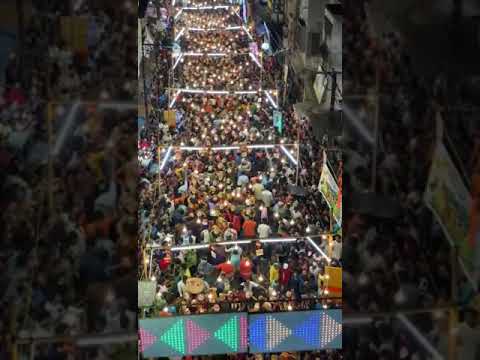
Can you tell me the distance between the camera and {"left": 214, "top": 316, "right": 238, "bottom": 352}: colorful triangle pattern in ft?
19.6

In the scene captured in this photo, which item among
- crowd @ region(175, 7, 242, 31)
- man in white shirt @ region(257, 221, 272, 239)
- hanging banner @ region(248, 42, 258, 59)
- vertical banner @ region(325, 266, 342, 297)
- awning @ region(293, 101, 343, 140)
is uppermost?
crowd @ region(175, 7, 242, 31)

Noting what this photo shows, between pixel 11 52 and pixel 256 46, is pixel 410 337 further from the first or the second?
pixel 256 46

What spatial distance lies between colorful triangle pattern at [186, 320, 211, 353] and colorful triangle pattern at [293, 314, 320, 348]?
920 millimetres

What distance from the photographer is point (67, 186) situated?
325 centimetres

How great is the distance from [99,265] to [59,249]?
23 cm

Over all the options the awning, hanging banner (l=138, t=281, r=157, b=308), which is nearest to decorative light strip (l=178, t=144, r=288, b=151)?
the awning

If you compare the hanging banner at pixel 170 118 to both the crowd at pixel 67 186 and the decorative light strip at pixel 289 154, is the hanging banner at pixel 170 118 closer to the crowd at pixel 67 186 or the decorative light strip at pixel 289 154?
the decorative light strip at pixel 289 154

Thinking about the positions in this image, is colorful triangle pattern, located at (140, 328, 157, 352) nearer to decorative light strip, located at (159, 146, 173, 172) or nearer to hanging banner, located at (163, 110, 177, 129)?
decorative light strip, located at (159, 146, 173, 172)

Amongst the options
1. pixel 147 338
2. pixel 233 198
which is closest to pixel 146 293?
pixel 147 338

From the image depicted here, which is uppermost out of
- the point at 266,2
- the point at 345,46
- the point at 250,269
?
the point at 266,2

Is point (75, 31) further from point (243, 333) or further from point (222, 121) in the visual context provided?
point (222, 121)

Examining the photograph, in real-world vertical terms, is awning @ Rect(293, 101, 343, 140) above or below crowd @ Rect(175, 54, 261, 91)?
below

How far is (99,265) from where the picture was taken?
327cm

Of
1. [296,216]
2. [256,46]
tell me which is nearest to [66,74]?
[296,216]
